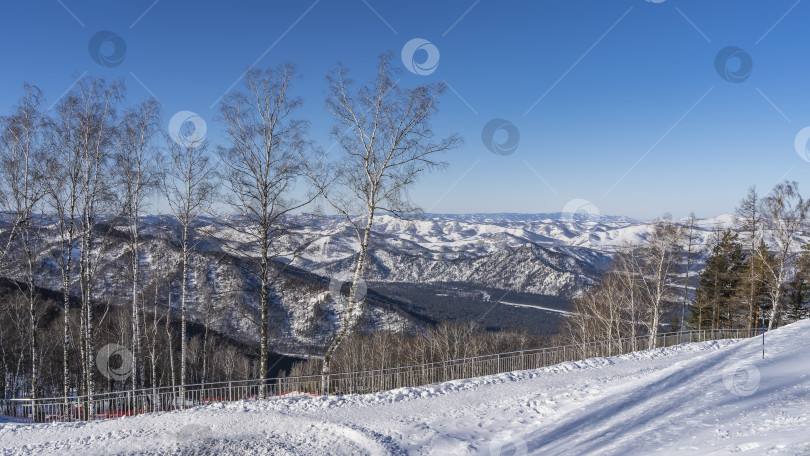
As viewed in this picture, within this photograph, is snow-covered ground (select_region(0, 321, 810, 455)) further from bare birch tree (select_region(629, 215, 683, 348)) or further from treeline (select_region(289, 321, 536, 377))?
treeline (select_region(289, 321, 536, 377))

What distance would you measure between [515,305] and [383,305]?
78.8 m

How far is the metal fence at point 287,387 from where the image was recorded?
13578mm

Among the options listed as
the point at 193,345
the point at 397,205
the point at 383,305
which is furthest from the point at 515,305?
the point at 397,205

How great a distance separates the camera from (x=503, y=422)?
11.0 metres

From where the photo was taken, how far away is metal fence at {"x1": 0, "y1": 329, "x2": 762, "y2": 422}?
44.5 feet

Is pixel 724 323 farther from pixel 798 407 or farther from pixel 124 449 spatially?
pixel 124 449

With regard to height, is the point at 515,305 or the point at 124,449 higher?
the point at 124,449

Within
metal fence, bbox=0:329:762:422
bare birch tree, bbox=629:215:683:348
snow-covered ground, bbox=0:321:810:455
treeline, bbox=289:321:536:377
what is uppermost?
bare birch tree, bbox=629:215:683:348

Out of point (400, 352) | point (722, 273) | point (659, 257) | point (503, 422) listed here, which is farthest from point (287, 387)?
point (400, 352)

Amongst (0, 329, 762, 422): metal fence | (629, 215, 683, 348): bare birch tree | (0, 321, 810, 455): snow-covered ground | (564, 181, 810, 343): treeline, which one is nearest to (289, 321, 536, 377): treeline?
(564, 181, 810, 343): treeline

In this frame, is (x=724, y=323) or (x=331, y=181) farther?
(x=724, y=323)

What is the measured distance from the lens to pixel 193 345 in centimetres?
5675

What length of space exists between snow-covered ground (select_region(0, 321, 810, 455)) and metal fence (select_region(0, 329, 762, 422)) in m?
2.18

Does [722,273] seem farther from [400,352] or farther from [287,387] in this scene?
[400,352]
